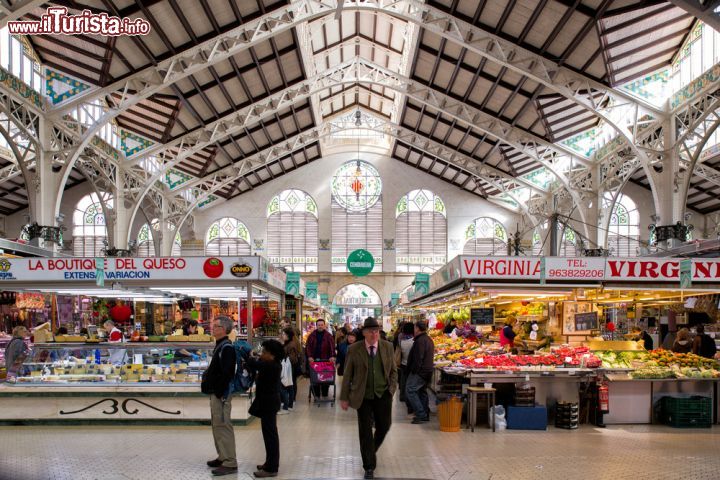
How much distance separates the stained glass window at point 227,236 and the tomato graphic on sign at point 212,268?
27598mm

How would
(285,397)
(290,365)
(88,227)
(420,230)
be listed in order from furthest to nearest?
(420,230)
(88,227)
(290,365)
(285,397)

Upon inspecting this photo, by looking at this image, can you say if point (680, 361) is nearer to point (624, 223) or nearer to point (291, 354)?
point (291, 354)

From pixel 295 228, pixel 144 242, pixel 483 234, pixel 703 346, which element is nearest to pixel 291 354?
pixel 703 346

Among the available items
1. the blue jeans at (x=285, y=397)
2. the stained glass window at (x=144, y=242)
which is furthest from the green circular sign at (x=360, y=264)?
the stained glass window at (x=144, y=242)

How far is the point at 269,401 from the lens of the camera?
21.4 feet

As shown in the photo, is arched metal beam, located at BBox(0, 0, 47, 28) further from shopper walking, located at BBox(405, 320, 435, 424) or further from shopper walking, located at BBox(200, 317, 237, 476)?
shopper walking, located at BBox(405, 320, 435, 424)

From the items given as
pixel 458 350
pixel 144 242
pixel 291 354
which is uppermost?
pixel 144 242

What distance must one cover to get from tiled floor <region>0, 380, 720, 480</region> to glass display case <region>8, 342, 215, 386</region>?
679 mm

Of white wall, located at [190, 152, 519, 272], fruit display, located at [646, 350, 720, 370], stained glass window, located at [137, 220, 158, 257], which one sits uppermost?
white wall, located at [190, 152, 519, 272]

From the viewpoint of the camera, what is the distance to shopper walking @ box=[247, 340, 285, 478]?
6414 millimetres

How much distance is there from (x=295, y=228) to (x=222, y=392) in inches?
1219

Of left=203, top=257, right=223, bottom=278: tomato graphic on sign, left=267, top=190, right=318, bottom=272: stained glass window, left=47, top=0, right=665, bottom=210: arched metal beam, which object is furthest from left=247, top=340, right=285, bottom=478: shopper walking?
left=267, top=190, right=318, bottom=272: stained glass window

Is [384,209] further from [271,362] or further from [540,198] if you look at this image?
[271,362]

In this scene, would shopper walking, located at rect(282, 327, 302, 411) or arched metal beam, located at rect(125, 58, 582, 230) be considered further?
arched metal beam, located at rect(125, 58, 582, 230)
